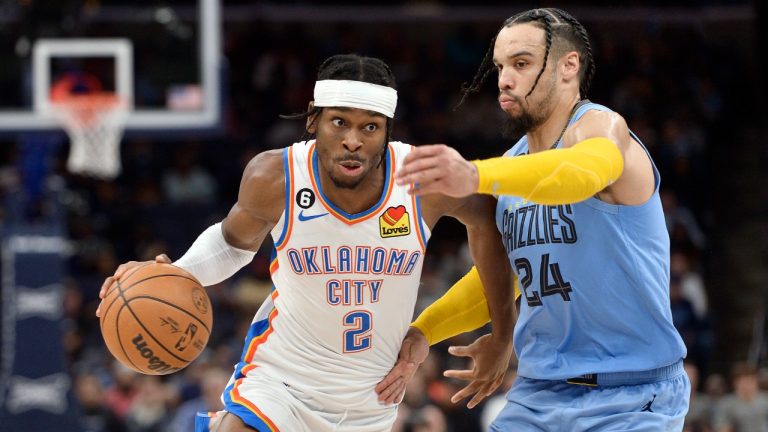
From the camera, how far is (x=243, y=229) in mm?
4629

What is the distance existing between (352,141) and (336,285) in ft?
1.91

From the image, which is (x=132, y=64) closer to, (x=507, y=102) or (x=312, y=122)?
(x=312, y=122)

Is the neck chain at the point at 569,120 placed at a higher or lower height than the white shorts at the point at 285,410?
higher

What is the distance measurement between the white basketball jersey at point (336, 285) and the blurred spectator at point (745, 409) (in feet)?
22.0

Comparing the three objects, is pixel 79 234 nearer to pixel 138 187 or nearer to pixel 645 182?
pixel 138 187

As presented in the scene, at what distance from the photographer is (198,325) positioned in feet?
14.9

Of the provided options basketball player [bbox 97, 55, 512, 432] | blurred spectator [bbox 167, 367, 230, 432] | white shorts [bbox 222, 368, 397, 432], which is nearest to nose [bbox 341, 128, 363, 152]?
basketball player [bbox 97, 55, 512, 432]

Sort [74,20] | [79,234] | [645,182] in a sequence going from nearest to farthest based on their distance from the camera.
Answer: [645,182]
[74,20]
[79,234]

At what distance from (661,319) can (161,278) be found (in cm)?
197

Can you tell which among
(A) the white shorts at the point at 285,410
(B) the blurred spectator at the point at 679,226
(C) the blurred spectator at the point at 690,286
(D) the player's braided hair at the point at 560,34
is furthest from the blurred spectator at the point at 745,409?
(D) the player's braided hair at the point at 560,34

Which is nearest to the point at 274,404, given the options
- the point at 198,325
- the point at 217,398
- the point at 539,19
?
the point at 198,325

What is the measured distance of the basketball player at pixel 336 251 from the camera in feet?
14.7

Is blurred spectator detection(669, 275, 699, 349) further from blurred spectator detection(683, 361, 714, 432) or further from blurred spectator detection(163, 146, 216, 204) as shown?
blurred spectator detection(163, 146, 216, 204)

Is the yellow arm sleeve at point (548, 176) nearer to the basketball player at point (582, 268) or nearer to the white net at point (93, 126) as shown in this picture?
the basketball player at point (582, 268)
